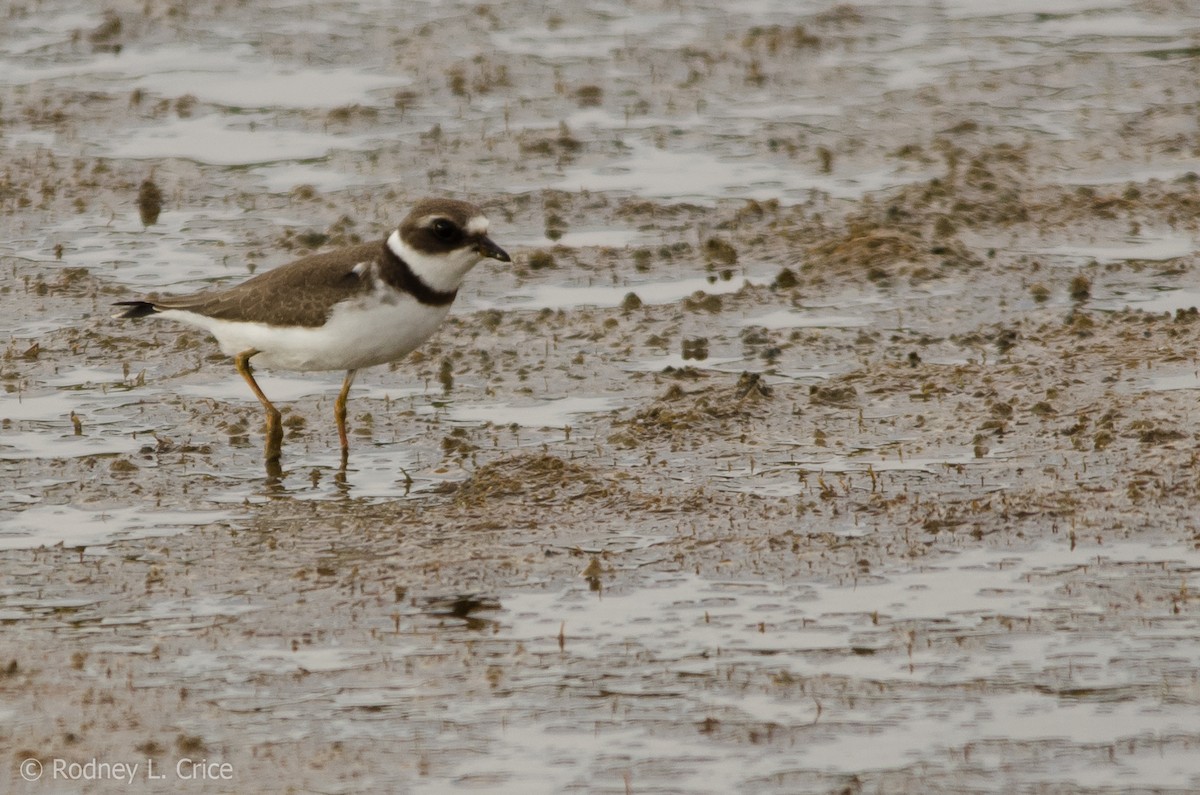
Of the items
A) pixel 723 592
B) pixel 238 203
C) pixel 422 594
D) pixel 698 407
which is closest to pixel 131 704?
pixel 422 594

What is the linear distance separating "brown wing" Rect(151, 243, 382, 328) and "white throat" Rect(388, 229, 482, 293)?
0.55 feet

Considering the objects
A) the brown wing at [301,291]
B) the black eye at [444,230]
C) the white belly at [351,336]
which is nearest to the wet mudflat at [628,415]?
the white belly at [351,336]

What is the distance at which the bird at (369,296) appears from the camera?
1098cm

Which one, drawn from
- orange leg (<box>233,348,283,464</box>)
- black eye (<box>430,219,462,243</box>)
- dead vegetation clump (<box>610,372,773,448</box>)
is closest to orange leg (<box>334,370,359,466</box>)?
orange leg (<box>233,348,283,464</box>)

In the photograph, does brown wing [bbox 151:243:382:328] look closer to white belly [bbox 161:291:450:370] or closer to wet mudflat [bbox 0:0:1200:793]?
white belly [bbox 161:291:450:370]

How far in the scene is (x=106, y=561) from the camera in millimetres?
9836

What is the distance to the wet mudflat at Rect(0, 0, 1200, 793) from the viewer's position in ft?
25.9

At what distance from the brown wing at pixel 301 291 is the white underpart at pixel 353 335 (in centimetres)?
5

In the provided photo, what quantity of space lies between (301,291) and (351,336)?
43 cm

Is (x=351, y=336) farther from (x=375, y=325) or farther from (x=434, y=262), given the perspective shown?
(x=434, y=262)

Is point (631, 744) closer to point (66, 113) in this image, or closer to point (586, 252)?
point (586, 252)

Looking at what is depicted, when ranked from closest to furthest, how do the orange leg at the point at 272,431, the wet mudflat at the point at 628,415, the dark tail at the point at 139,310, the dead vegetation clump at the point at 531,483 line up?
the wet mudflat at the point at 628,415
the dead vegetation clump at the point at 531,483
the orange leg at the point at 272,431
the dark tail at the point at 139,310

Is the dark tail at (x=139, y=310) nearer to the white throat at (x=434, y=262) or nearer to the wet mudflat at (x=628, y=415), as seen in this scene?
the wet mudflat at (x=628, y=415)

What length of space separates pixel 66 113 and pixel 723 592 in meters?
11.5
